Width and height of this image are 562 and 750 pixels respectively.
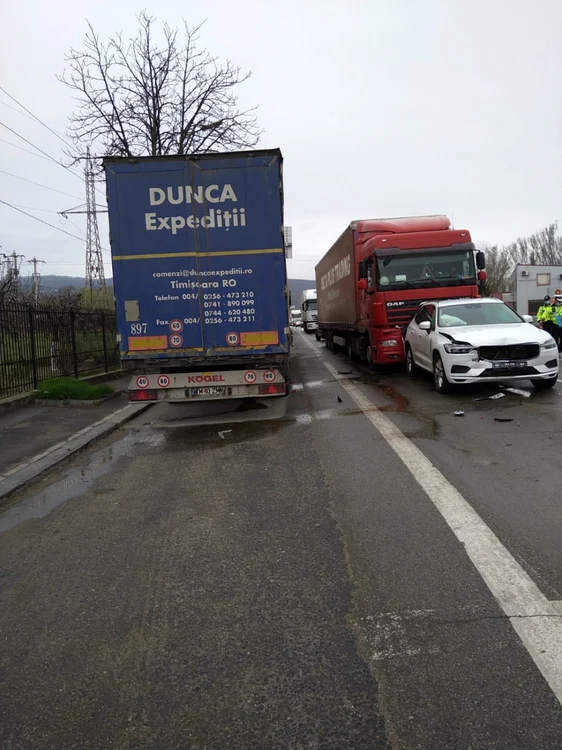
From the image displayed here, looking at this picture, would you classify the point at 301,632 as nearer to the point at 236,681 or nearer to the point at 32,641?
the point at 236,681

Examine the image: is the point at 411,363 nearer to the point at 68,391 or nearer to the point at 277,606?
the point at 68,391

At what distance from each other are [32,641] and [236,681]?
48.4 inches

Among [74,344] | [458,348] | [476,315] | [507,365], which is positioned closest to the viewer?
[507,365]

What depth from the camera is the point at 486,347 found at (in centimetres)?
997

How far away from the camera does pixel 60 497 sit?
6.14m

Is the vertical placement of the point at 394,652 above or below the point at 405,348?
below

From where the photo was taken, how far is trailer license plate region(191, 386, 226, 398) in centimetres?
922

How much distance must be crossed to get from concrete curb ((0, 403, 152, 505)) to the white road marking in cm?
404

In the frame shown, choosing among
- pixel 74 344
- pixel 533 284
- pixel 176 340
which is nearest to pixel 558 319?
pixel 74 344

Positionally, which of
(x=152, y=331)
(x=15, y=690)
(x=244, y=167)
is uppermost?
(x=244, y=167)

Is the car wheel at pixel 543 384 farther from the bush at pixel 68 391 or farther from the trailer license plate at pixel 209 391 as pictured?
the bush at pixel 68 391

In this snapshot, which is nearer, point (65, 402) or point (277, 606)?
point (277, 606)

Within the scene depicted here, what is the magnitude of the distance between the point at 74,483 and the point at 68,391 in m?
5.60

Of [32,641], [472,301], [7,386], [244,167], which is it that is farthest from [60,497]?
[472,301]
